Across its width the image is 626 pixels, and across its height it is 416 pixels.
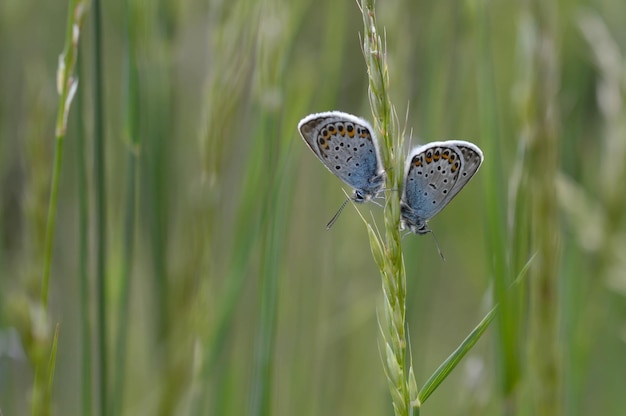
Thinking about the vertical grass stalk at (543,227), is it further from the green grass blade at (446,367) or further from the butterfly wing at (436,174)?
the green grass blade at (446,367)

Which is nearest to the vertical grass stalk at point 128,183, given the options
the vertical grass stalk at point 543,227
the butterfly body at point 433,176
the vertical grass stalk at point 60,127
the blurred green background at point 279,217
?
the blurred green background at point 279,217

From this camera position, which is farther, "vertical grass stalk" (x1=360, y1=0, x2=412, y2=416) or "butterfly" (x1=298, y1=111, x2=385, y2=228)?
"butterfly" (x1=298, y1=111, x2=385, y2=228)

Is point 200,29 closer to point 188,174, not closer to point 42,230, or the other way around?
point 188,174

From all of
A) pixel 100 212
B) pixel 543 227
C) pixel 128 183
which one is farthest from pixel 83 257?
pixel 543 227

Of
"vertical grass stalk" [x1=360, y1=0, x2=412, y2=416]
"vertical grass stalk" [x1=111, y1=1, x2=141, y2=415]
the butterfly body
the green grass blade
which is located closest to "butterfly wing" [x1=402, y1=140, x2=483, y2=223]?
the butterfly body

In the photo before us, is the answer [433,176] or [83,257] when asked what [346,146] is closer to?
[433,176]

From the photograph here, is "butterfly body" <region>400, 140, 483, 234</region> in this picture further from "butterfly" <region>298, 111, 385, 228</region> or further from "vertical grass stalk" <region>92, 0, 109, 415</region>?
"vertical grass stalk" <region>92, 0, 109, 415</region>
